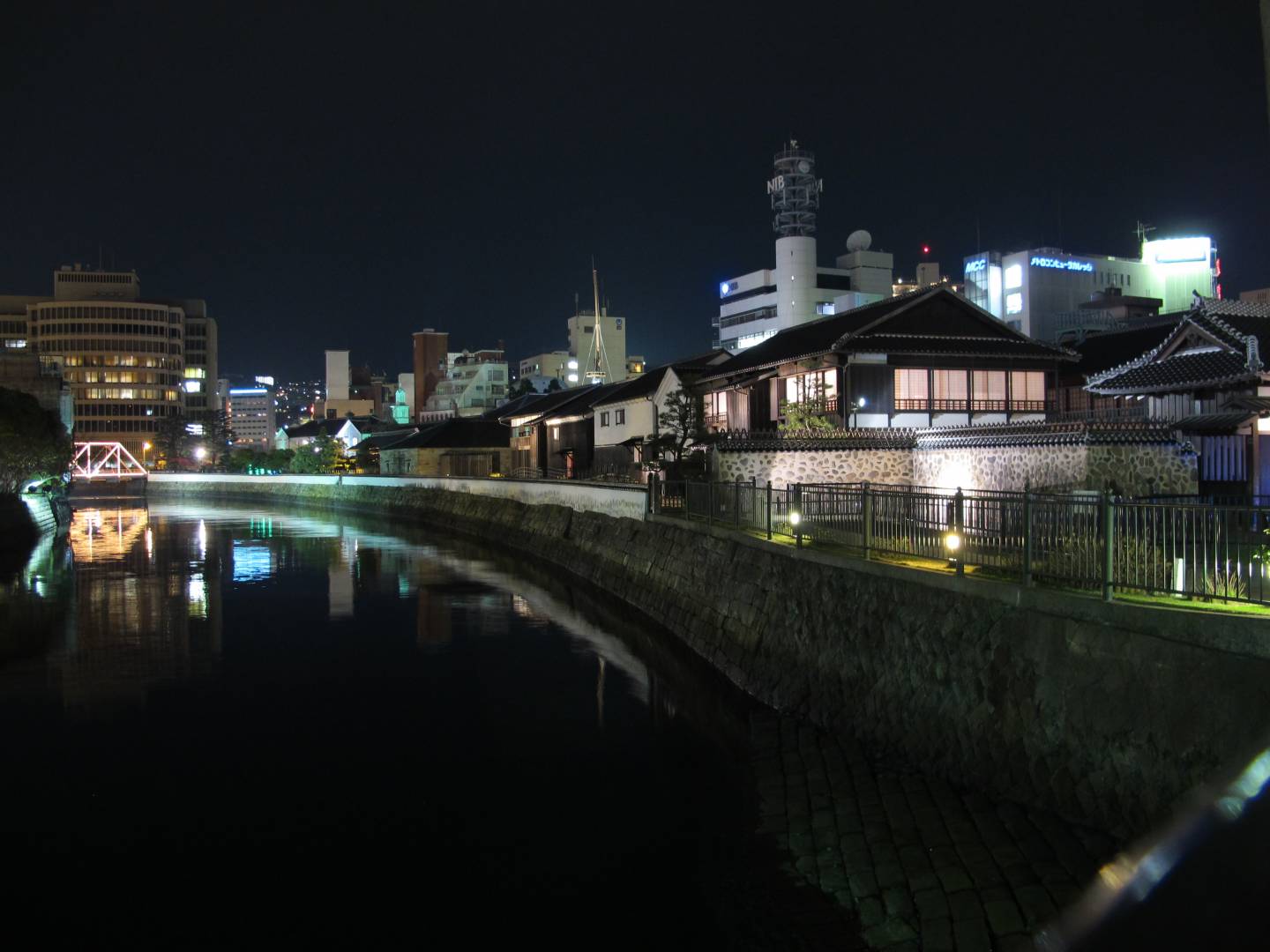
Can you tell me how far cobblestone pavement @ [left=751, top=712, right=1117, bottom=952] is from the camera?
8617 mm

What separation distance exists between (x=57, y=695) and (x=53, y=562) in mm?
26980

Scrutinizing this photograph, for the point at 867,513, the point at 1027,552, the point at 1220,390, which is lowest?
the point at 1027,552

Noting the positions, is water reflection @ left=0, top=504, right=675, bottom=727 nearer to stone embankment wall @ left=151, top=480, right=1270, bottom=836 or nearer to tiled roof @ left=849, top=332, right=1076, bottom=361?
stone embankment wall @ left=151, top=480, right=1270, bottom=836

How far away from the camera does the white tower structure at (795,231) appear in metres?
96.3

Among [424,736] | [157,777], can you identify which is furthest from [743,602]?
[157,777]

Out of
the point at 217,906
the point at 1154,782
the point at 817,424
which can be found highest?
the point at 817,424

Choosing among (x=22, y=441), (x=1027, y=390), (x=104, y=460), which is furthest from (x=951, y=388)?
(x=104, y=460)

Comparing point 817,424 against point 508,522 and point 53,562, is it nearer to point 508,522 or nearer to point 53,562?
point 508,522

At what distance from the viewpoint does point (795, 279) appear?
316ft

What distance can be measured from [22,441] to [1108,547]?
177 feet

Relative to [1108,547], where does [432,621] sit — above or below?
below

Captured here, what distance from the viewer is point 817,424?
32.8 meters

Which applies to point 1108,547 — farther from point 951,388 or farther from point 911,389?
point 951,388

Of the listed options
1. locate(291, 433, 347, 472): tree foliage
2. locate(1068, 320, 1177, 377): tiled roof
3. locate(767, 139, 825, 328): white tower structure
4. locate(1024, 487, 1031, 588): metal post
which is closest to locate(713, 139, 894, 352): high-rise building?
locate(767, 139, 825, 328): white tower structure
